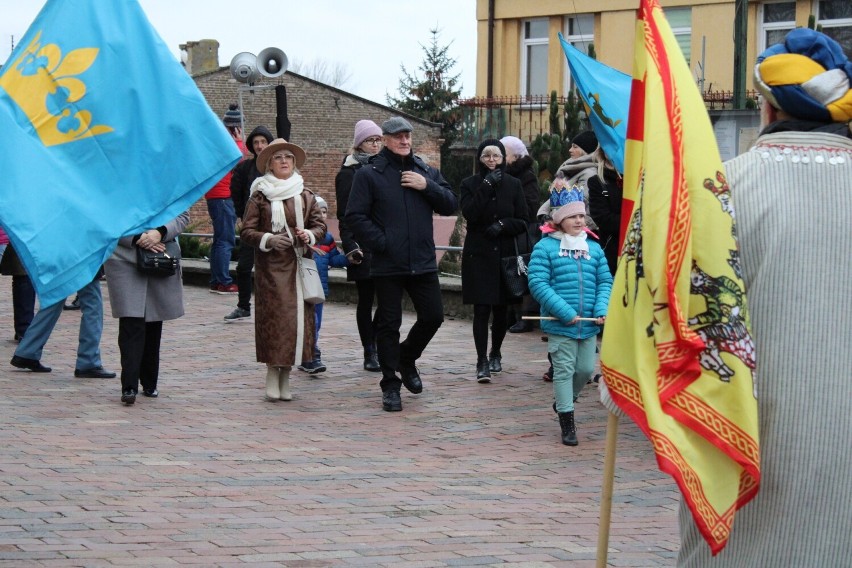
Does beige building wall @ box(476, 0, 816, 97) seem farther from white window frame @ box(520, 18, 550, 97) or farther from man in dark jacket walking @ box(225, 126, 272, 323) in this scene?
man in dark jacket walking @ box(225, 126, 272, 323)

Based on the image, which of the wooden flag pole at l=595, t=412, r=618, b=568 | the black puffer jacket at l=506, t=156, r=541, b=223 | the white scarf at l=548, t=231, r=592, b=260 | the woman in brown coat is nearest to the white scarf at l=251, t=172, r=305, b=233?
the woman in brown coat

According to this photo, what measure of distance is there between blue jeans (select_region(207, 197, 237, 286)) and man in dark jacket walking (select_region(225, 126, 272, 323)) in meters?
1.23

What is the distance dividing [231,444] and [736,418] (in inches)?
224

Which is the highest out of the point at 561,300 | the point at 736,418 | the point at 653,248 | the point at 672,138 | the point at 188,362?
the point at 672,138

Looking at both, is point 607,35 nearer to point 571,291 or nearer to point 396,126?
point 396,126

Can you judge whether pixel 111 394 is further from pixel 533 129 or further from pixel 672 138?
pixel 533 129

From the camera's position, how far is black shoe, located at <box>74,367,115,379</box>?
10.9 metres

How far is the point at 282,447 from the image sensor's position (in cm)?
834

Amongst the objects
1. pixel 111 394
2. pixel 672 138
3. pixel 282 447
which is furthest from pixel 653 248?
pixel 111 394

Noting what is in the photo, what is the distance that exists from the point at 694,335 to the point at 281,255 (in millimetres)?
7115

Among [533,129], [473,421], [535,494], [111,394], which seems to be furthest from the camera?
[533,129]

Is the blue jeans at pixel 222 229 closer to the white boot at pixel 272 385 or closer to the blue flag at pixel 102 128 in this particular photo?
the white boot at pixel 272 385

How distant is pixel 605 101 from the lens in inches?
363

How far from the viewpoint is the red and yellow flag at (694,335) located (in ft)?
10.1
